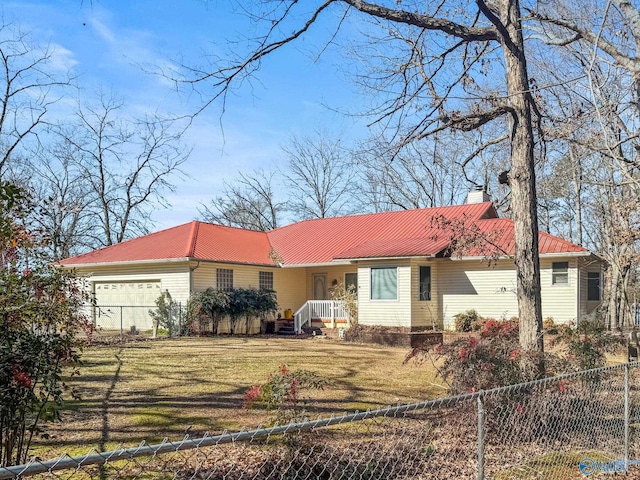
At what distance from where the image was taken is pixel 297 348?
57.8 ft

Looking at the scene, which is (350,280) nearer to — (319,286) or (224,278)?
(319,286)

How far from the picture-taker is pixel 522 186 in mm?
8219

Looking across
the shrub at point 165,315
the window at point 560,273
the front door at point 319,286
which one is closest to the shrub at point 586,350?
the window at point 560,273

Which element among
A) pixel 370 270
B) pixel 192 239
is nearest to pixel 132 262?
pixel 192 239

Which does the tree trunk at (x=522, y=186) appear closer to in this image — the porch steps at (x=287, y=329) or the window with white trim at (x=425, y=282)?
the window with white trim at (x=425, y=282)

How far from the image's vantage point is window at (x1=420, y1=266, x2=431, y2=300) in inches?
867

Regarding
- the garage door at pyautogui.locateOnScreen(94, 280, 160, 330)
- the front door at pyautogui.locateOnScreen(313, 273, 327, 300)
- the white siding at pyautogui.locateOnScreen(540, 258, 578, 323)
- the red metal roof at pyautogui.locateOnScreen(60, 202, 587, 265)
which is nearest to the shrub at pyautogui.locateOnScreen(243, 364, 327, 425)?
the red metal roof at pyautogui.locateOnScreen(60, 202, 587, 265)

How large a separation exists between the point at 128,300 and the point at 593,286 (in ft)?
62.6

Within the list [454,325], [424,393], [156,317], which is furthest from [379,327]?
[424,393]

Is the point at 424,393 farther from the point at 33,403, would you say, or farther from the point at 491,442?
the point at 33,403

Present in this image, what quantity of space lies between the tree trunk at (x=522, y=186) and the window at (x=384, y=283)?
1339 cm

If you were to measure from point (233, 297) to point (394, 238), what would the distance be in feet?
→ 24.7

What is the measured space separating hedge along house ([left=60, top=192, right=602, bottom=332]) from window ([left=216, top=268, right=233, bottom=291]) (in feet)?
0.14

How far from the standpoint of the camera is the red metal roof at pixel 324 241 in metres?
22.1
